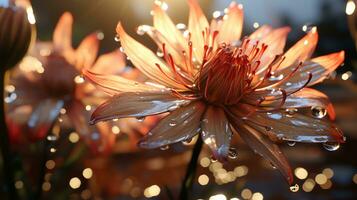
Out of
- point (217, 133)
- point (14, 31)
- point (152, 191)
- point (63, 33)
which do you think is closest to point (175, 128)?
point (217, 133)

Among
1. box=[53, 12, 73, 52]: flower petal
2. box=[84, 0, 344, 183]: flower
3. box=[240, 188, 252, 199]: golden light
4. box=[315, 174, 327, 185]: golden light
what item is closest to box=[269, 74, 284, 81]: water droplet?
box=[84, 0, 344, 183]: flower

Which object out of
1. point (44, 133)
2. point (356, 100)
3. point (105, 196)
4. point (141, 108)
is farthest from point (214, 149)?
point (356, 100)

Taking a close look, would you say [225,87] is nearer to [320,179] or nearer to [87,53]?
[87,53]

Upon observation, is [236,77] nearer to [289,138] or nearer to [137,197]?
[289,138]

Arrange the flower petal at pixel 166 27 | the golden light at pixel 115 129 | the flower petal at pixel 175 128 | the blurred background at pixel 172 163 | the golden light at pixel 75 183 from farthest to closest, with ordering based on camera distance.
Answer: the golden light at pixel 75 183 < the blurred background at pixel 172 163 < the golden light at pixel 115 129 < the flower petal at pixel 166 27 < the flower petal at pixel 175 128

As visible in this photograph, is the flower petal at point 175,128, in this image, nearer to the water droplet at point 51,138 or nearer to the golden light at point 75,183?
the water droplet at point 51,138

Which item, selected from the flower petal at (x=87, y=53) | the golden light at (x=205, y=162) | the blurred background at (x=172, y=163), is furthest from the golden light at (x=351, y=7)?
the golden light at (x=205, y=162)

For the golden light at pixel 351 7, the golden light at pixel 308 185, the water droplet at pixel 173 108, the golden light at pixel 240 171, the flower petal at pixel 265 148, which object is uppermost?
the golden light at pixel 351 7

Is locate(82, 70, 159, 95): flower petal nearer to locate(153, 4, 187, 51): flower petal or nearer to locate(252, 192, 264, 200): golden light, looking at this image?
locate(153, 4, 187, 51): flower petal
